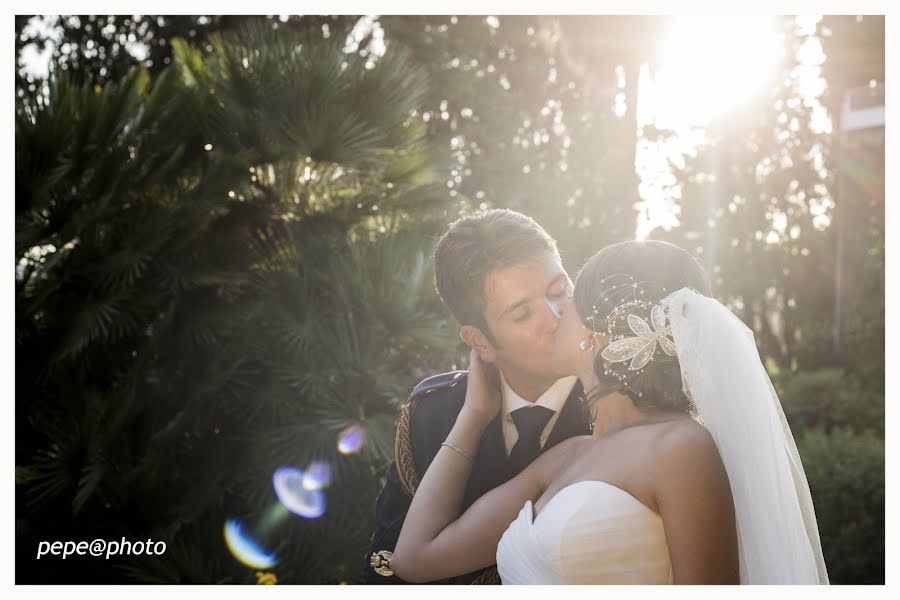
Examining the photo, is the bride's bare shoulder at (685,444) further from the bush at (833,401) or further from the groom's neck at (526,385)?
the bush at (833,401)

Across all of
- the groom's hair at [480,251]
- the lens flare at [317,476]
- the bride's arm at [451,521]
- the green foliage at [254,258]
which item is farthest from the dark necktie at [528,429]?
the lens flare at [317,476]

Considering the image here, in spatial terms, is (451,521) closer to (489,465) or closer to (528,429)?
(489,465)

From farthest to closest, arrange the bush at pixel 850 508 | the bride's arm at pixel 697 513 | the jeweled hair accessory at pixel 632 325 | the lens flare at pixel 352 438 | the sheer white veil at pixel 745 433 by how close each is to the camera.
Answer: the bush at pixel 850 508 < the lens flare at pixel 352 438 < the jeweled hair accessory at pixel 632 325 < the sheer white veil at pixel 745 433 < the bride's arm at pixel 697 513

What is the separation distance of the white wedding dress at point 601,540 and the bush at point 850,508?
3674 mm

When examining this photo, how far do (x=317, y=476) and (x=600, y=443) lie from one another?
221 cm

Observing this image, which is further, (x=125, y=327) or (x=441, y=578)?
(x=125, y=327)

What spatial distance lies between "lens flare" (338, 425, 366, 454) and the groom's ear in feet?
4.27

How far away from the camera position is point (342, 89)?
4.65 meters

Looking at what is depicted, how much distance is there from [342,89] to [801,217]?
13.4ft

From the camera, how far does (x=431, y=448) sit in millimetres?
3084

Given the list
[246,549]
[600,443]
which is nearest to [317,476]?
[246,549]

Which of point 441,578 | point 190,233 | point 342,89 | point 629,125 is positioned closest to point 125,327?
point 190,233

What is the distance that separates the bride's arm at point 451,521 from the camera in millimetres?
2809
